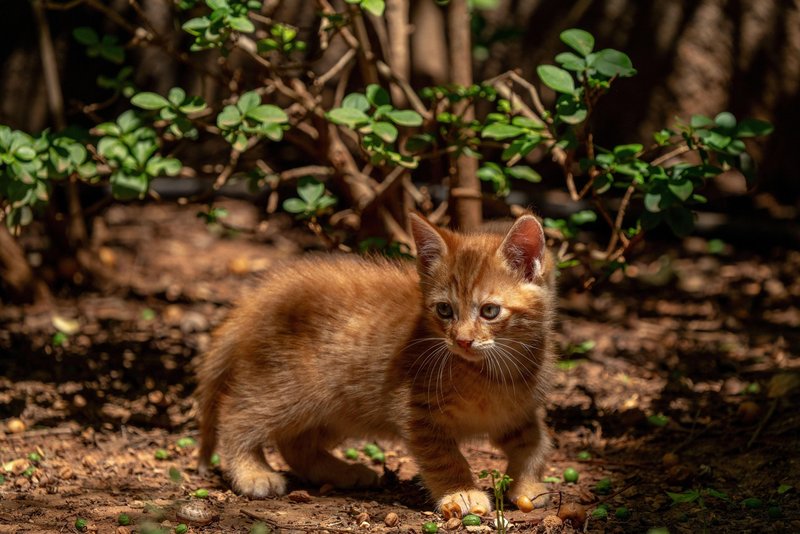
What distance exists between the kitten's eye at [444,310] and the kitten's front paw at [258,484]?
95 cm

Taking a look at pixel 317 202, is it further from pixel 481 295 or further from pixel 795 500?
pixel 795 500

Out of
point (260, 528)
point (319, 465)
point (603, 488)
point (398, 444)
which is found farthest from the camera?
point (398, 444)

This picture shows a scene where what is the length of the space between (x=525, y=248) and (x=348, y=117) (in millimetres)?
872

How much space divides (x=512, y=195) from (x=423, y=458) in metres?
3.53

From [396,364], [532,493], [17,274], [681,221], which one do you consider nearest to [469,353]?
[396,364]

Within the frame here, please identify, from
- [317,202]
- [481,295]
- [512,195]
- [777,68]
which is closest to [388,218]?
[317,202]

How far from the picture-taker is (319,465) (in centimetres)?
407

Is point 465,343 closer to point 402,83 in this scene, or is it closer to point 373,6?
point 373,6

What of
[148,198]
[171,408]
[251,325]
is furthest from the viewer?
[148,198]

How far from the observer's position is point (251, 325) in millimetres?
4039

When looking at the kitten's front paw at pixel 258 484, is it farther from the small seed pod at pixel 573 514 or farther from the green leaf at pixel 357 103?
the green leaf at pixel 357 103

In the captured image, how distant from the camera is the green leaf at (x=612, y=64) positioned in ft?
11.9

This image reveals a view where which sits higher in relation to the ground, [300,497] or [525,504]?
[525,504]

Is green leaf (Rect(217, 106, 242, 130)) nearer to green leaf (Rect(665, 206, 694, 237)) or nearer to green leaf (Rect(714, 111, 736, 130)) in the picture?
green leaf (Rect(665, 206, 694, 237))
